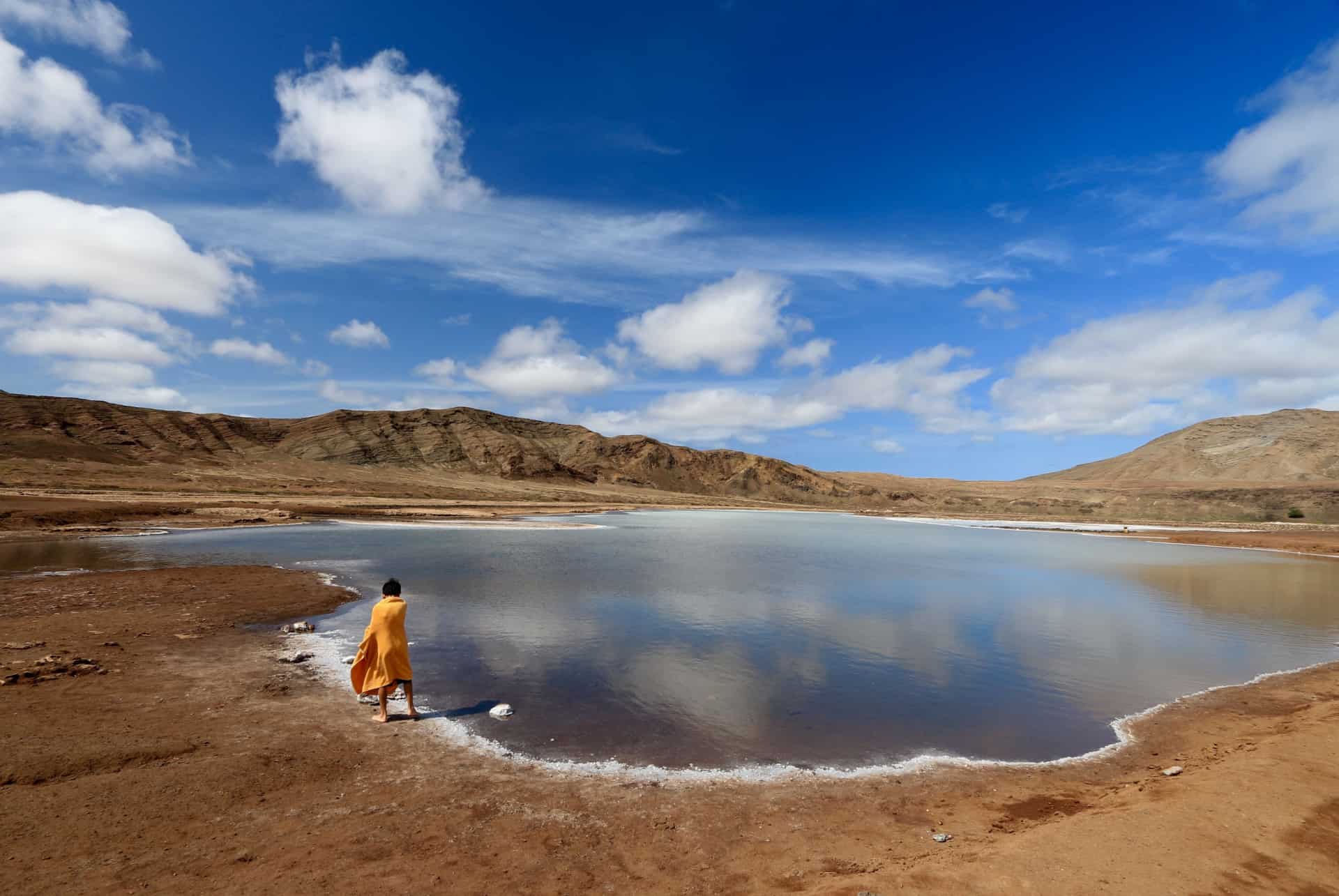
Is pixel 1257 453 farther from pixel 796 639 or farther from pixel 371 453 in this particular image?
pixel 371 453

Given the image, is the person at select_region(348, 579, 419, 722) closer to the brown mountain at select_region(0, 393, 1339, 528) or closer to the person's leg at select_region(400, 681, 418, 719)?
the person's leg at select_region(400, 681, 418, 719)

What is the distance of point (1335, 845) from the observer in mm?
5660

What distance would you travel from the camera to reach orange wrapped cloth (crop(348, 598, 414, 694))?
31.8ft

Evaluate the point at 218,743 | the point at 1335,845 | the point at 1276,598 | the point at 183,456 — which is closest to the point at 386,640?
the point at 218,743

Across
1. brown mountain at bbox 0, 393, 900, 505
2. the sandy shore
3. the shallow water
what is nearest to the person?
the sandy shore

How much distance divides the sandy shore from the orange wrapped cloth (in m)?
0.59

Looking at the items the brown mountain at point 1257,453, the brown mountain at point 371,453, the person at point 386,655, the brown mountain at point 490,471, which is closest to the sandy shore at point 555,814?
the person at point 386,655

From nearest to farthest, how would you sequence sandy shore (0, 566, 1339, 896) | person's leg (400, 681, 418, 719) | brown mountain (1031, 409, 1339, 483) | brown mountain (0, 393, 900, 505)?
sandy shore (0, 566, 1339, 896) → person's leg (400, 681, 418, 719) → brown mountain (0, 393, 900, 505) → brown mountain (1031, 409, 1339, 483)

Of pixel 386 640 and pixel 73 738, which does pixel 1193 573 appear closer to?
pixel 386 640

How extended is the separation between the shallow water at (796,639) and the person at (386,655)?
0.99m

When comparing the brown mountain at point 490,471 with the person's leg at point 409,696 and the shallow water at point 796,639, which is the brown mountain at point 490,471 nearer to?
the shallow water at point 796,639

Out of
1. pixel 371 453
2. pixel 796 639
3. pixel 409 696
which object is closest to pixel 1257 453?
pixel 796 639

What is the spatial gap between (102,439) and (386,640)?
13449 cm

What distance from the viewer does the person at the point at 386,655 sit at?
31.7 ft
